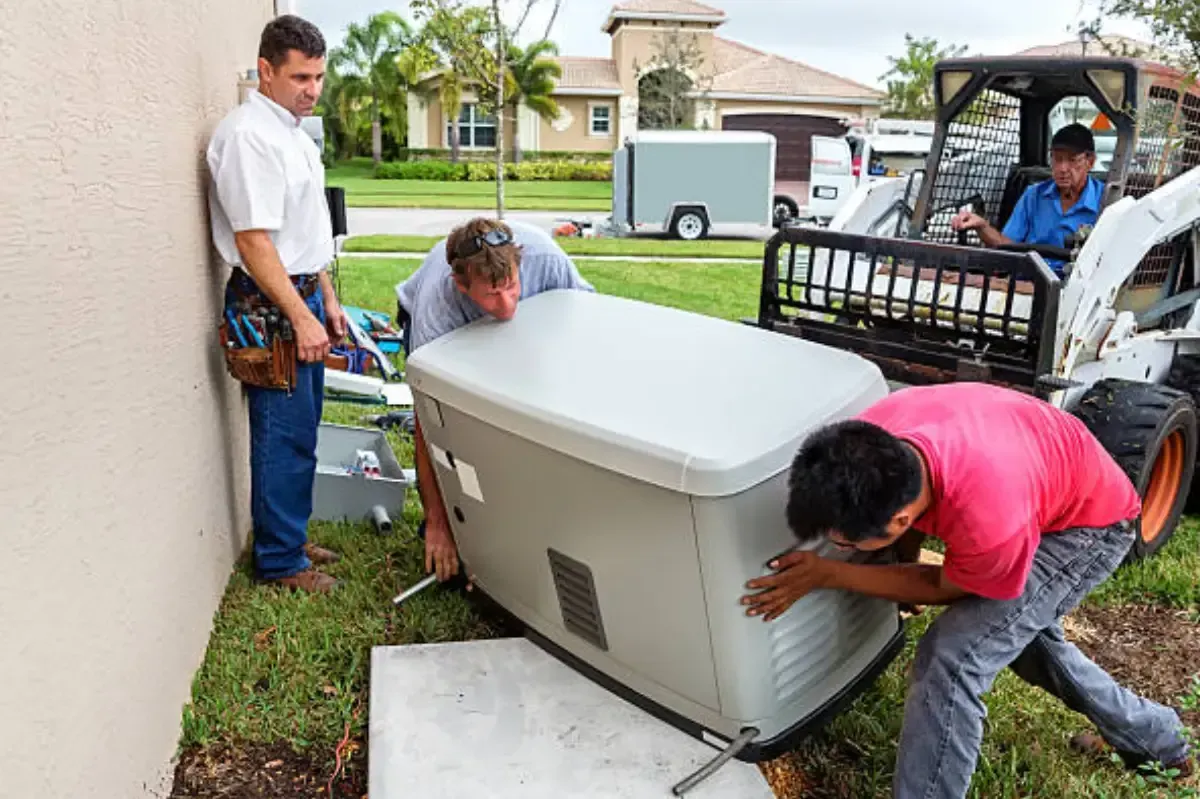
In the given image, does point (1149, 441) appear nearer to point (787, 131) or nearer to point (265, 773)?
point (265, 773)

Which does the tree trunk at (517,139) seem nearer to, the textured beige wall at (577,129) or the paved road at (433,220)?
the textured beige wall at (577,129)

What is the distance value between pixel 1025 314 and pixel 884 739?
90.0 inches

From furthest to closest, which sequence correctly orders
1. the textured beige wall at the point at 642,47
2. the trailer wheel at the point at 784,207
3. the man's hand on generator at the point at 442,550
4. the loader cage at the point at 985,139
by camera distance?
1. the textured beige wall at the point at 642,47
2. the trailer wheel at the point at 784,207
3. the loader cage at the point at 985,139
4. the man's hand on generator at the point at 442,550

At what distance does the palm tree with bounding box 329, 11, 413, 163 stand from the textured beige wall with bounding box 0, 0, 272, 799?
3910cm

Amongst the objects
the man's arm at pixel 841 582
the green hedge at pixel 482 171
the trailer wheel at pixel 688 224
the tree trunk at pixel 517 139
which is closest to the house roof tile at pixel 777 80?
the green hedge at pixel 482 171

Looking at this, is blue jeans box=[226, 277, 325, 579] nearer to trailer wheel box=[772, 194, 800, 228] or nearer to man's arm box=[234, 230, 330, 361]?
man's arm box=[234, 230, 330, 361]

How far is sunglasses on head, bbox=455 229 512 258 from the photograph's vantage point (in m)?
3.12

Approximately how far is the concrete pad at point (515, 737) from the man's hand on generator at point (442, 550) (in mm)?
475

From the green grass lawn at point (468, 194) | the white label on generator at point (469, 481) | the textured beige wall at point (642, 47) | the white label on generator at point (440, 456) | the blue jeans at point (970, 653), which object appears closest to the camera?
the blue jeans at point (970, 653)

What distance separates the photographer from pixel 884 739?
9.78 feet

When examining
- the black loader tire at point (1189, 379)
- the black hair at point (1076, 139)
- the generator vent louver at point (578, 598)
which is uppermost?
the black hair at point (1076, 139)

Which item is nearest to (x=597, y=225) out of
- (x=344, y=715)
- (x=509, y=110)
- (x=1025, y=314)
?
(x=1025, y=314)

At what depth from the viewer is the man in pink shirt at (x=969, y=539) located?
212cm

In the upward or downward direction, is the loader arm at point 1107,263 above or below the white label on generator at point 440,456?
above
